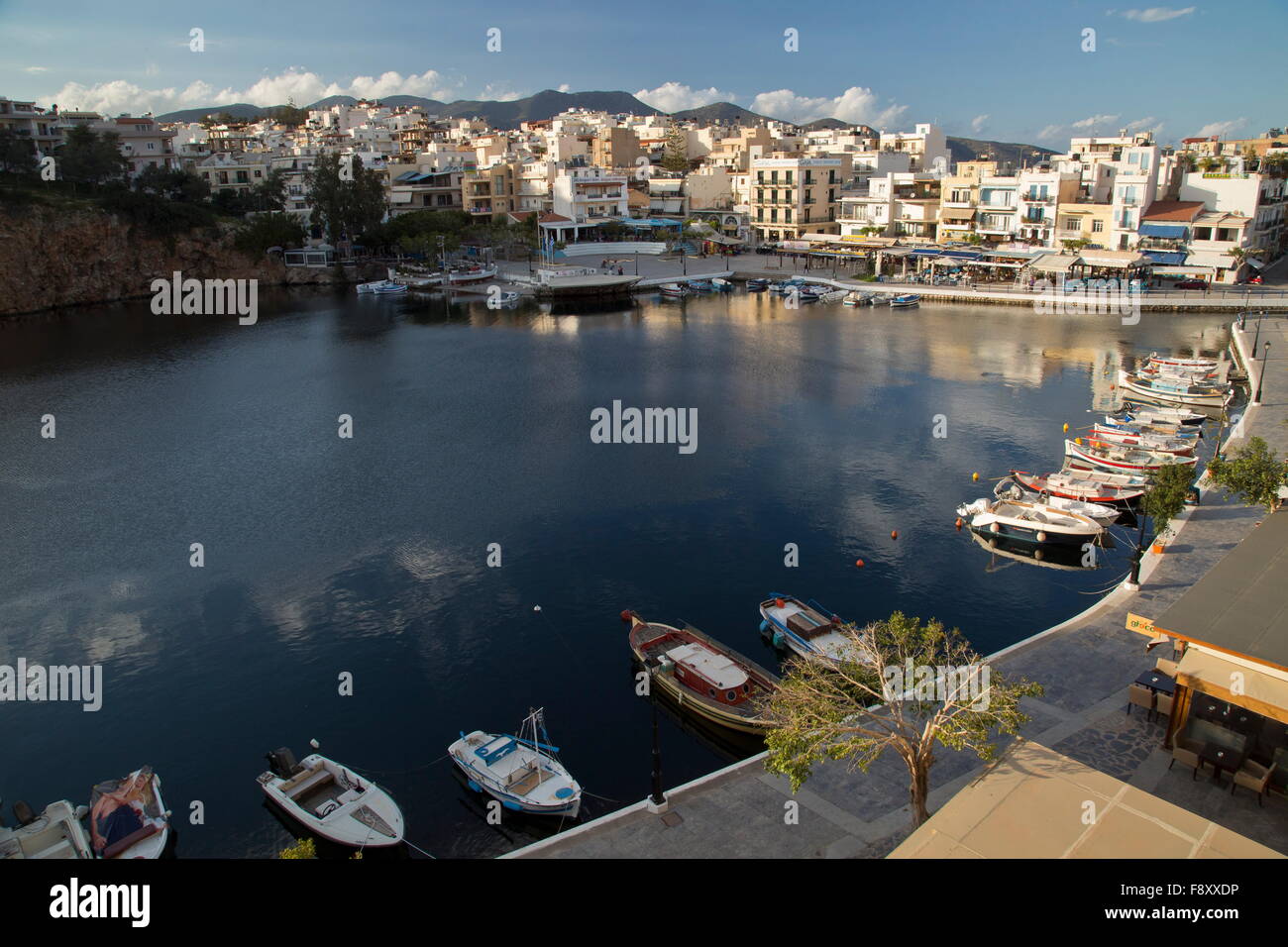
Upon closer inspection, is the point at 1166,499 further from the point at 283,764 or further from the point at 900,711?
the point at 283,764

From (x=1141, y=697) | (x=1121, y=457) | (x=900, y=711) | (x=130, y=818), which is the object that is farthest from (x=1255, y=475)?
(x=130, y=818)

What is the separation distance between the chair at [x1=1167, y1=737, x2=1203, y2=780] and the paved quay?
0.61ft

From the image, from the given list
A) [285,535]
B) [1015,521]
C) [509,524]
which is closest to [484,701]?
[509,524]

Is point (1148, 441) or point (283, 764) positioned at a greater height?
point (1148, 441)

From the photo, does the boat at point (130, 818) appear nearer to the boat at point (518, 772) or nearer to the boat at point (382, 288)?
the boat at point (518, 772)

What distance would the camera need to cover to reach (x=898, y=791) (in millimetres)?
15148

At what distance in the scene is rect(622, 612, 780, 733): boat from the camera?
19797mm

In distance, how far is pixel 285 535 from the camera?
2964cm

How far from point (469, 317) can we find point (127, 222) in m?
36.8

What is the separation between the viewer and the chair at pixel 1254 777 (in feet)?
46.1

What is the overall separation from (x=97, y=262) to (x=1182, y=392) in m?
86.4

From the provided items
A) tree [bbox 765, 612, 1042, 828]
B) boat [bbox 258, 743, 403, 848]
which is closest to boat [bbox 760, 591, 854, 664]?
tree [bbox 765, 612, 1042, 828]
